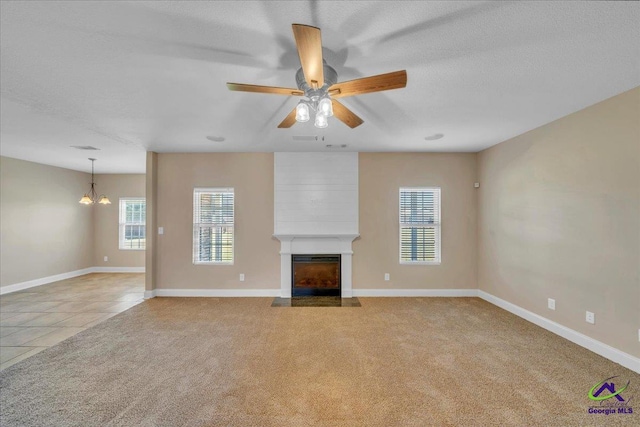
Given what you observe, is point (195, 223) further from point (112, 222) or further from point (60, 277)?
point (60, 277)

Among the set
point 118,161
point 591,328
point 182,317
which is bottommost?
point 182,317

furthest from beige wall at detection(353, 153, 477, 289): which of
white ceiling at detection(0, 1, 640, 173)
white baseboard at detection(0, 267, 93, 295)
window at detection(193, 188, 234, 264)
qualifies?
white baseboard at detection(0, 267, 93, 295)

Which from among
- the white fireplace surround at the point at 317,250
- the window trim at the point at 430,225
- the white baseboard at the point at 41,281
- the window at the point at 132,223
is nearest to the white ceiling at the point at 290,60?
the window trim at the point at 430,225

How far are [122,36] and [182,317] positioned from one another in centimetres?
340

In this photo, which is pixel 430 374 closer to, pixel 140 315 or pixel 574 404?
pixel 574 404

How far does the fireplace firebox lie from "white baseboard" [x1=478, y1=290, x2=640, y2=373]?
2645mm

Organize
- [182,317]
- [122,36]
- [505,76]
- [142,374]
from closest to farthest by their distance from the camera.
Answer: [122,36], [505,76], [142,374], [182,317]

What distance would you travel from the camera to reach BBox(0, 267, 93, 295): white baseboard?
5.12 meters

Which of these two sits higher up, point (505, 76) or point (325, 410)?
point (505, 76)

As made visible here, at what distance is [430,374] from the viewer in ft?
7.96

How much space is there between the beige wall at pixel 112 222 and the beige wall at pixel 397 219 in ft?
19.5

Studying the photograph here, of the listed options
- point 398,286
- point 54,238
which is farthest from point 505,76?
point 54,238

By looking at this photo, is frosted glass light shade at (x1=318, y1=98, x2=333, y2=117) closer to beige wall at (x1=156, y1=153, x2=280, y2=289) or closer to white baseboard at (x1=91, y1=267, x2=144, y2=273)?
beige wall at (x1=156, y1=153, x2=280, y2=289)

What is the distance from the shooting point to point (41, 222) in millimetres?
5773
